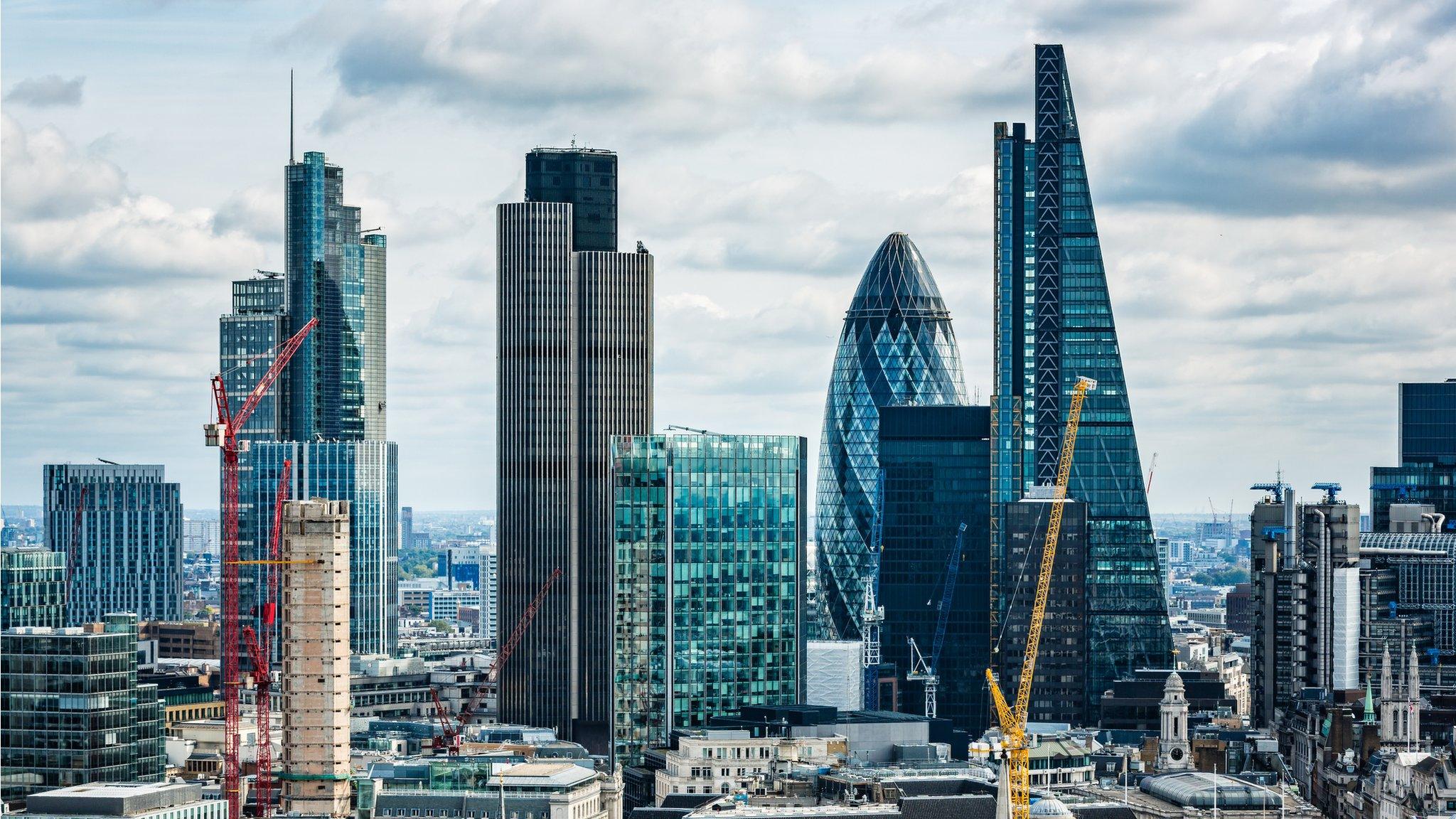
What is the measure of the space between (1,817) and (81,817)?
16.8ft

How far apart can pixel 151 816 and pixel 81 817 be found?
465 cm

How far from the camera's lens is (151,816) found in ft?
656

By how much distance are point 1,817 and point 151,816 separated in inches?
383

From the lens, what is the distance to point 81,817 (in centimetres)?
19988

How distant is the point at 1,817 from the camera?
652ft
